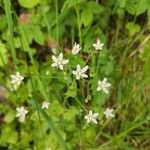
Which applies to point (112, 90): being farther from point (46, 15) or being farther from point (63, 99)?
point (46, 15)

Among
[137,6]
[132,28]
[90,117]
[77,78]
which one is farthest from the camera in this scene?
[132,28]

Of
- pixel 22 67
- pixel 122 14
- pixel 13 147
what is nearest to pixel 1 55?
pixel 22 67

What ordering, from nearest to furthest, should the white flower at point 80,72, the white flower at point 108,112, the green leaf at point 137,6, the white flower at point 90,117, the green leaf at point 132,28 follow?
the white flower at point 80,72 < the white flower at point 90,117 < the green leaf at point 137,6 < the white flower at point 108,112 < the green leaf at point 132,28

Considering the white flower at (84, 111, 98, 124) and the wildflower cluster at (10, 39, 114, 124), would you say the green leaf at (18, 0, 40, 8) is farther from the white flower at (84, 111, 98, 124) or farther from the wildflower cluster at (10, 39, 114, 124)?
the white flower at (84, 111, 98, 124)

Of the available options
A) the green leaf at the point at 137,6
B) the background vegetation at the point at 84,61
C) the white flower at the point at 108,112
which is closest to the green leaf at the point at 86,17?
the background vegetation at the point at 84,61

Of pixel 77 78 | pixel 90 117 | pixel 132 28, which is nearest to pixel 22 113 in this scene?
pixel 90 117

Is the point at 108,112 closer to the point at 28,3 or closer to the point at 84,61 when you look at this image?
the point at 84,61

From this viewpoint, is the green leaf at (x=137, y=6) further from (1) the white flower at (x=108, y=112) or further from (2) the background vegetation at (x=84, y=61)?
(1) the white flower at (x=108, y=112)

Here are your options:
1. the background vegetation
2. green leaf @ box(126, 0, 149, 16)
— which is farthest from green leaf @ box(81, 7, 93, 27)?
green leaf @ box(126, 0, 149, 16)
